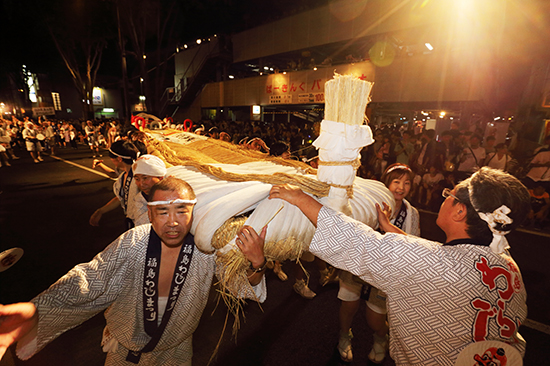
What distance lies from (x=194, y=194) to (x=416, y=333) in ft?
4.91

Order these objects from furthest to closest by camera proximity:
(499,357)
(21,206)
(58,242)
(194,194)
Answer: (21,206) < (58,242) < (194,194) < (499,357)

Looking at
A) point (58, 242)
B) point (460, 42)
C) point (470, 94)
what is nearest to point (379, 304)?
point (58, 242)

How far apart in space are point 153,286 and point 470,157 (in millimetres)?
8356

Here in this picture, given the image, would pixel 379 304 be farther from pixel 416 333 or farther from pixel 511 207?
pixel 511 207

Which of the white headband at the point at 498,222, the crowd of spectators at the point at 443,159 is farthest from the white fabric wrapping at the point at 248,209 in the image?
the crowd of spectators at the point at 443,159

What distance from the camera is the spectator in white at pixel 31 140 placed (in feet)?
39.3

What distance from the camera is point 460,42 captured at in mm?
9969

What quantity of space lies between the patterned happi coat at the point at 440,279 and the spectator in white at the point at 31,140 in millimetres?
16370

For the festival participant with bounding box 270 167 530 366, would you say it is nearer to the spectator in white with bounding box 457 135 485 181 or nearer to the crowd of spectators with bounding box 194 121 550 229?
the crowd of spectators with bounding box 194 121 550 229

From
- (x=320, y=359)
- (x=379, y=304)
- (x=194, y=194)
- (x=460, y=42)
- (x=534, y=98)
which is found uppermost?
(x=460, y=42)

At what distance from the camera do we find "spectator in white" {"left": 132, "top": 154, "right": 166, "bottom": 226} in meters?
2.20

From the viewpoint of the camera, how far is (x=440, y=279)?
125 cm

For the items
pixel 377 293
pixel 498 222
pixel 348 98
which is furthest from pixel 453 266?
pixel 377 293

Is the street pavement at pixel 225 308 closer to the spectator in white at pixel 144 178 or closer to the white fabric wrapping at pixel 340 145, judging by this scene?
the spectator in white at pixel 144 178
